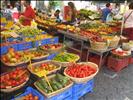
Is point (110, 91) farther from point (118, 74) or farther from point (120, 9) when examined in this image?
point (120, 9)

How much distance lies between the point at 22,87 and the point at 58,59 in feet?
3.89

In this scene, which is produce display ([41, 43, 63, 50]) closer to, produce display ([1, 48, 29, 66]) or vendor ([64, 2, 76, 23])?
produce display ([1, 48, 29, 66])

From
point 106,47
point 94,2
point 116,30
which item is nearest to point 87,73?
point 106,47

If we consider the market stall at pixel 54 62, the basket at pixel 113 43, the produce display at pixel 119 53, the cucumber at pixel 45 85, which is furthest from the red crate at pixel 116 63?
the cucumber at pixel 45 85

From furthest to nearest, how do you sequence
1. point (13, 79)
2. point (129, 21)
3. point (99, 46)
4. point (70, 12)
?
1. point (70, 12)
2. point (129, 21)
3. point (99, 46)
4. point (13, 79)

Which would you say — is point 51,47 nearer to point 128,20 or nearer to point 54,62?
point 54,62

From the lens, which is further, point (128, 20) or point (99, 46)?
point (128, 20)

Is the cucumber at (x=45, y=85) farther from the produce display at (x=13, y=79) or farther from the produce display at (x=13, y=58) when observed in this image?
the produce display at (x=13, y=58)

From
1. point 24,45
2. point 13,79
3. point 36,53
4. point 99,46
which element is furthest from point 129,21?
point 13,79

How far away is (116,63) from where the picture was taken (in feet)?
16.5

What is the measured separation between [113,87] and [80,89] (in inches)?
40.6

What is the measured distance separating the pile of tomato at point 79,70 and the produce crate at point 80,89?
0.20 meters

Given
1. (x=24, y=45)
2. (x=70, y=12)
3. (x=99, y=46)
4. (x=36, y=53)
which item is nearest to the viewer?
(x=36, y=53)

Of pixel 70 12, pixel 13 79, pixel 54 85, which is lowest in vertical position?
pixel 54 85
